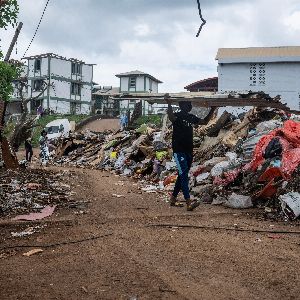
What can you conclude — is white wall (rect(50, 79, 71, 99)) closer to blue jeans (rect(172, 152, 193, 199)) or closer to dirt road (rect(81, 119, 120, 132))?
dirt road (rect(81, 119, 120, 132))

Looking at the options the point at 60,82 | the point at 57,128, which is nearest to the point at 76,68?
the point at 60,82

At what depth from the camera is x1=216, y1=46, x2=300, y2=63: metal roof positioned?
96.6ft

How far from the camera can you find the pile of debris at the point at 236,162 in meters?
7.56

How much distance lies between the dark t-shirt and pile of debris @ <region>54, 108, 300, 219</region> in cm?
137

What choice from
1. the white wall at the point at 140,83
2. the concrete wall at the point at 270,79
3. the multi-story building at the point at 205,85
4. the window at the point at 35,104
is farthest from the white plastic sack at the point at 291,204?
the white wall at the point at 140,83

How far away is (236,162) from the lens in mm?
9852

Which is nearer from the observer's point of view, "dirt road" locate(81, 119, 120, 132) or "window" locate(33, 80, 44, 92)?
"dirt road" locate(81, 119, 120, 132)

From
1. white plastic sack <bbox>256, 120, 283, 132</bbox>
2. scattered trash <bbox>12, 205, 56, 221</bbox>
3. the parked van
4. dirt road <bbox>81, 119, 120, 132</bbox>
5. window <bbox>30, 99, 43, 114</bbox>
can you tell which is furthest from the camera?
window <bbox>30, 99, 43, 114</bbox>

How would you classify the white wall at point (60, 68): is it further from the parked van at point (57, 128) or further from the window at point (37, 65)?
the parked van at point (57, 128)

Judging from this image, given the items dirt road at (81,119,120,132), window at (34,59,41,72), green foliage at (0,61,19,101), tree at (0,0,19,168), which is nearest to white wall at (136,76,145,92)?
window at (34,59,41,72)

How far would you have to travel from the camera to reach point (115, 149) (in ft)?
65.4

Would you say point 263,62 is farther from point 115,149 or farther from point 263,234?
point 263,234

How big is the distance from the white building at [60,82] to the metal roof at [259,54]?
79.6 ft

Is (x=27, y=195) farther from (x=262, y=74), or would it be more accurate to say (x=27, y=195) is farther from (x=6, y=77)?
(x=262, y=74)
